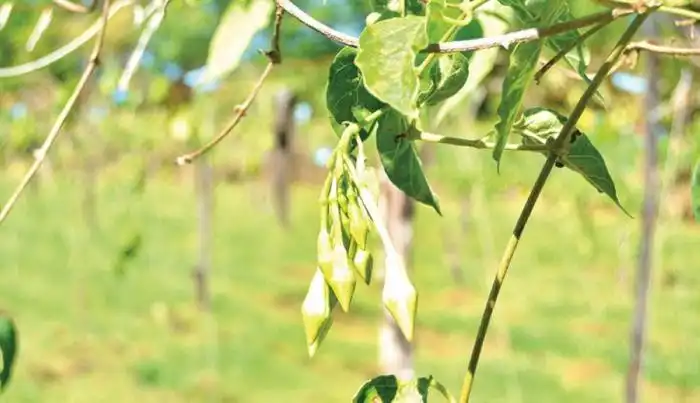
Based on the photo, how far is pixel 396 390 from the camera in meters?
0.39

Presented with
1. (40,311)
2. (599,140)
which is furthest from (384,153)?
(40,311)

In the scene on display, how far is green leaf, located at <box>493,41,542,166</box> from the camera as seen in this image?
1.01 ft

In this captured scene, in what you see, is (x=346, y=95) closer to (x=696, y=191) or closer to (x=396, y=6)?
(x=396, y=6)

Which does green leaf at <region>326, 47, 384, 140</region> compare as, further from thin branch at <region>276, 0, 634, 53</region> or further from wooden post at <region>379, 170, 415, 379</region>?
wooden post at <region>379, 170, 415, 379</region>

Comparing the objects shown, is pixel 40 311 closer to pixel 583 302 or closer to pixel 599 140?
pixel 583 302

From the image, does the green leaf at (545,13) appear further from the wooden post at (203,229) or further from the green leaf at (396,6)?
the wooden post at (203,229)

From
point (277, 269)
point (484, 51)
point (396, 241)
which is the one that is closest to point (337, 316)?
point (277, 269)

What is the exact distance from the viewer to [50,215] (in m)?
7.01

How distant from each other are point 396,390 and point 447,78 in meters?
0.12

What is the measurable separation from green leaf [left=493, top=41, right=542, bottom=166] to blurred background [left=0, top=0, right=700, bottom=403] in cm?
82

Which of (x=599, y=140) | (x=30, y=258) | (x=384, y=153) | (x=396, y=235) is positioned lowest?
(x=384, y=153)

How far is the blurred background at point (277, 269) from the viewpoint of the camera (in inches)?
89.7

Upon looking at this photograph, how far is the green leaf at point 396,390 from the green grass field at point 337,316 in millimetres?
1858

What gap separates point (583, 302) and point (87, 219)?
2.55m
